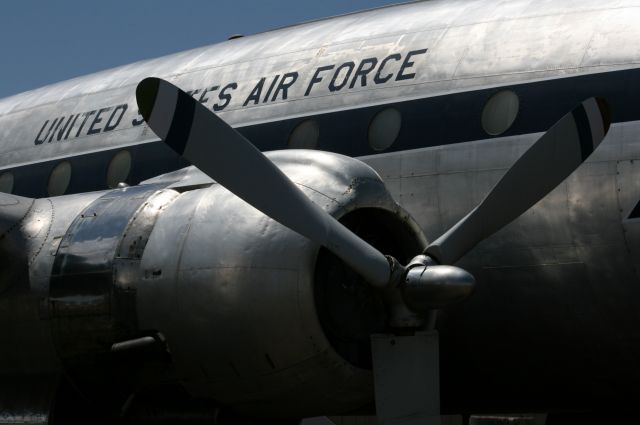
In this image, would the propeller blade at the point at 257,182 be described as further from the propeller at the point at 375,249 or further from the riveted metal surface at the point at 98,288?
the riveted metal surface at the point at 98,288

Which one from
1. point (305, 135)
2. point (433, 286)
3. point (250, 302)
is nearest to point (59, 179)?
point (305, 135)

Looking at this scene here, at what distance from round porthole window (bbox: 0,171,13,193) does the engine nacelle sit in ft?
13.0

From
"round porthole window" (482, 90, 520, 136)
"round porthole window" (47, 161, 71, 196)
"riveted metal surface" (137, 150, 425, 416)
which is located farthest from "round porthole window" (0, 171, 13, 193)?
"round porthole window" (482, 90, 520, 136)

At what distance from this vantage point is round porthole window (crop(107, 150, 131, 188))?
37.6 ft

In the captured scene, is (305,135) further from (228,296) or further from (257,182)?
(228,296)

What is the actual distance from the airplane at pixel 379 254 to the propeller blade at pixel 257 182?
0.02 m

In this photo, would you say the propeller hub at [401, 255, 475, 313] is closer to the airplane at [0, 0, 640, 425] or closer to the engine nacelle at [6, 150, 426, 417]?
the airplane at [0, 0, 640, 425]

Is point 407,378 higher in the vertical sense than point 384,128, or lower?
lower

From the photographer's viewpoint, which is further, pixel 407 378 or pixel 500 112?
pixel 500 112

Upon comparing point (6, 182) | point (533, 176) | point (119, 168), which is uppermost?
point (533, 176)

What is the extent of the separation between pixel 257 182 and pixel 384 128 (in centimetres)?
212

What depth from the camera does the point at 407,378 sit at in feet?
27.3

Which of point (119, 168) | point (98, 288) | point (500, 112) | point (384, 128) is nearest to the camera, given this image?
point (98, 288)

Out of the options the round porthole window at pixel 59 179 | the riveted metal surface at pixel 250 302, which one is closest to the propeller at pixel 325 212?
the riveted metal surface at pixel 250 302
